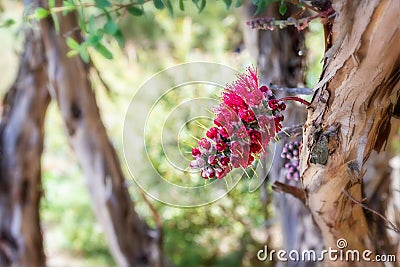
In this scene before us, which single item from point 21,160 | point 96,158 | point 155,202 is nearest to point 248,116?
point 96,158

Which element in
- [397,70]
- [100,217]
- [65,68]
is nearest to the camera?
[397,70]

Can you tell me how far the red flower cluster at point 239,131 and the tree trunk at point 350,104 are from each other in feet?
0.13

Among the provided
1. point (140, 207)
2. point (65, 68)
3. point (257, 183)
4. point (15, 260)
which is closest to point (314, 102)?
point (257, 183)

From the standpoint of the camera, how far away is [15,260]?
4.09ft

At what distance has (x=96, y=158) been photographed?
3.89 feet

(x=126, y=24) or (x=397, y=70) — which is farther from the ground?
(x=126, y=24)

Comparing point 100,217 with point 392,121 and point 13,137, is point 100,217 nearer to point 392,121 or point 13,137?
point 13,137

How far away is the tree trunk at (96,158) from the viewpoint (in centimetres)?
112

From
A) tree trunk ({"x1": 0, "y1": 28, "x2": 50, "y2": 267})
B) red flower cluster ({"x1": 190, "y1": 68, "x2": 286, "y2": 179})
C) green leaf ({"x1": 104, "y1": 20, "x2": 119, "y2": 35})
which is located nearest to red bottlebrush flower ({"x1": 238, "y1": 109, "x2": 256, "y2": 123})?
red flower cluster ({"x1": 190, "y1": 68, "x2": 286, "y2": 179})

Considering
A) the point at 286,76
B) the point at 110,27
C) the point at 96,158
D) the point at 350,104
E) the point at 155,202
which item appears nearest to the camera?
the point at 350,104

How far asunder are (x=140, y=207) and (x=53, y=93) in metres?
0.92

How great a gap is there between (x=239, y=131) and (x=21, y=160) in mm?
977

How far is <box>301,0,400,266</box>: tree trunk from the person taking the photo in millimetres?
354

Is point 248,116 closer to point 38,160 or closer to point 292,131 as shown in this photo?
point 292,131
